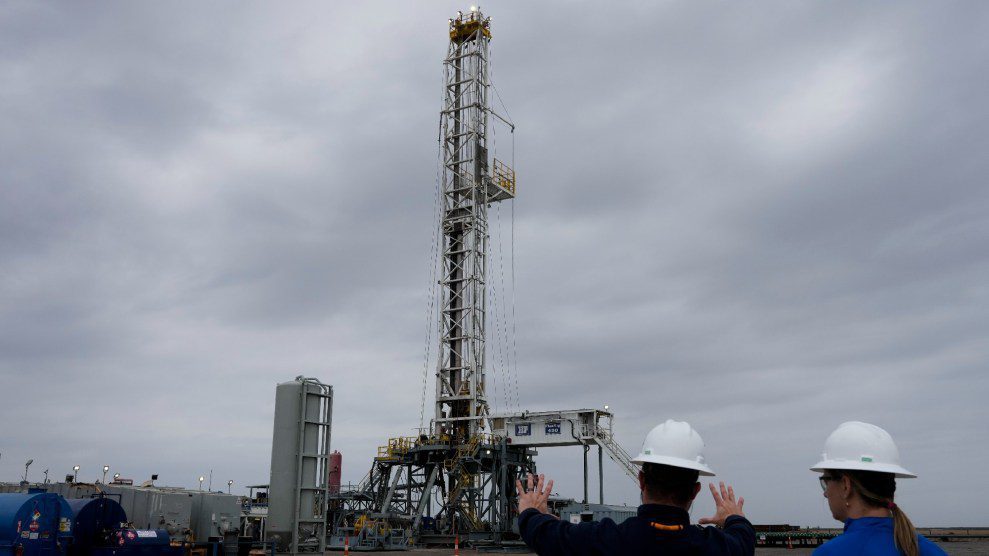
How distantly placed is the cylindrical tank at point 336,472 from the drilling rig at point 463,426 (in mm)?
983

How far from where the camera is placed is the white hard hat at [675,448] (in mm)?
3521

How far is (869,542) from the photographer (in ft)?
10.3

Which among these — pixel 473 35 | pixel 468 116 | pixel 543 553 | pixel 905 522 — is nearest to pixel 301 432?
pixel 543 553

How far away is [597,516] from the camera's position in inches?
1355

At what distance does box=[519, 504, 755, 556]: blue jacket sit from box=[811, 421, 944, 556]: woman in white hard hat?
0.41 m

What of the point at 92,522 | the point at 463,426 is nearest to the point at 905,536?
the point at 92,522

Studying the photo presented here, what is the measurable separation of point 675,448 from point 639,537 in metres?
0.50

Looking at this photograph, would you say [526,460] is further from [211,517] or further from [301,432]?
[301,432]

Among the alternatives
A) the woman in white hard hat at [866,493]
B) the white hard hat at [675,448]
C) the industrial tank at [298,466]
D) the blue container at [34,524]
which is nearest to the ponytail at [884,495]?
the woman in white hard hat at [866,493]

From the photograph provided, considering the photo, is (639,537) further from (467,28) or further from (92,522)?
(467,28)

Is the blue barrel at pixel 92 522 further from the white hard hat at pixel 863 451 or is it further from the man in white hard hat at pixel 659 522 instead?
the white hard hat at pixel 863 451

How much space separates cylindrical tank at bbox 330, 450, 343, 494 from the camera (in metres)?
46.1

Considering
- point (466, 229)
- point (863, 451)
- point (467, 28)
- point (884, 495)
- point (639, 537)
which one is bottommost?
point (639, 537)

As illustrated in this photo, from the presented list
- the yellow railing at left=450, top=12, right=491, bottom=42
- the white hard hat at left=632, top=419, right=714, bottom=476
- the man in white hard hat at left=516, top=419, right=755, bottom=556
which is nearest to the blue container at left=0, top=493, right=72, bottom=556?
the man in white hard hat at left=516, top=419, right=755, bottom=556
